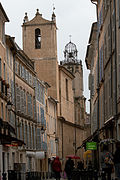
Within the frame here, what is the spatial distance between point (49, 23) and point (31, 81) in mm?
22246

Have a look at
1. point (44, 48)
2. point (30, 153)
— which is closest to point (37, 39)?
point (44, 48)

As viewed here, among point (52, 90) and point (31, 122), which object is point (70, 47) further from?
point (31, 122)

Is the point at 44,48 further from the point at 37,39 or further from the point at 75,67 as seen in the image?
the point at 75,67

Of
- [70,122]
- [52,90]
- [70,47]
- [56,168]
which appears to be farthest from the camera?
[70,47]

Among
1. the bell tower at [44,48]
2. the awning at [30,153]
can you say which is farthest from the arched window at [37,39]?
the awning at [30,153]

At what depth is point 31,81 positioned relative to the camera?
55.2 meters

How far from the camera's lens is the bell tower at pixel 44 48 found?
75375mm

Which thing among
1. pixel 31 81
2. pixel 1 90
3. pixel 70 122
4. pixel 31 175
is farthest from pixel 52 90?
pixel 31 175

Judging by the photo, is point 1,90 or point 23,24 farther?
point 23,24

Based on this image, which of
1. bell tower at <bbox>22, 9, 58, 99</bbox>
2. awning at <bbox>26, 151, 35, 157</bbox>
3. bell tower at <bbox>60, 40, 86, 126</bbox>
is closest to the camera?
awning at <bbox>26, 151, 35, 157</bbox>

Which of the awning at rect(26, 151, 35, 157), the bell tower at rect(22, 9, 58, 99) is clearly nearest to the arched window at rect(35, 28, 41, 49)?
the bell tower at rect(22, 9, 58, 99)

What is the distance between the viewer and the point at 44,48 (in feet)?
249

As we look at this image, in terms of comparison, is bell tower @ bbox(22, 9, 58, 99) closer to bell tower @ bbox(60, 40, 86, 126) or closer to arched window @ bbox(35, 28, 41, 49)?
arched window @ bbox(35, 28, 41, 49)

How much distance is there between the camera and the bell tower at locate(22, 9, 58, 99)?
7538 centimetres
